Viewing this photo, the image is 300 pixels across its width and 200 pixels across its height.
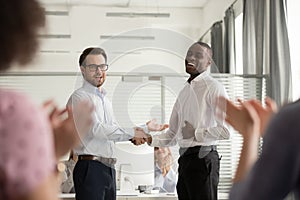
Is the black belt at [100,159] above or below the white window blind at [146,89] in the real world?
below

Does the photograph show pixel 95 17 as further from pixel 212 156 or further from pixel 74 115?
pixel 74 115

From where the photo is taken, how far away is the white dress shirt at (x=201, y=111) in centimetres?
374

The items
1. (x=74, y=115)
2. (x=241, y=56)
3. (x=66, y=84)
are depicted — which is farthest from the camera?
(x=241, y=56)

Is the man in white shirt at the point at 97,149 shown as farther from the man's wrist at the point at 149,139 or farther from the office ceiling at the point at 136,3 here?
the office ceiling at the point at 136,3

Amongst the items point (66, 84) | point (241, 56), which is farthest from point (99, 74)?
point (241, 56)

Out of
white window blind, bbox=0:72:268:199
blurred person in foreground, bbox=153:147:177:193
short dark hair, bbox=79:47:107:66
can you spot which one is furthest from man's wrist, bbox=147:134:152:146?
white window blind, bbox=0:72:268:199

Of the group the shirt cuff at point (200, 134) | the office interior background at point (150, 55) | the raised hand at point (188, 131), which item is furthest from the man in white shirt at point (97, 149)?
the shirt cuff at point (200, 134)

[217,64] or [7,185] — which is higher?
[217,64]

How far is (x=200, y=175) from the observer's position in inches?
146

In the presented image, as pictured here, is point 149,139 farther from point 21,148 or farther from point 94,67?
point 21,148

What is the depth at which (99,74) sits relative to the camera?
13.6 ft

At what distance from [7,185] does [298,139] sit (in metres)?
0.45

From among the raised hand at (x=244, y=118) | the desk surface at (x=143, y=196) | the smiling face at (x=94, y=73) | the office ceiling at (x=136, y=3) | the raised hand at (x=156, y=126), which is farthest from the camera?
the office ceiling at (x=136, y=3)

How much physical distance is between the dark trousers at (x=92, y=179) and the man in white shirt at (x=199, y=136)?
444 millimetres
